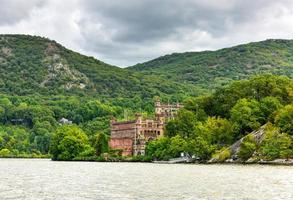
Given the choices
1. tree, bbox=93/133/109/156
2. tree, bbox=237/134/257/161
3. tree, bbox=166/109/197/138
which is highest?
tree, bbox=166/109/197/138

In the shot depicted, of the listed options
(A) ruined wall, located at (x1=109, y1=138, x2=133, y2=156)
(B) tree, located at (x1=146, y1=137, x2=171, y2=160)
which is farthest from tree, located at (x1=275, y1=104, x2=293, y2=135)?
(A) ruined wall, located at (x1=109, y1=138, x2=133, y2=156)

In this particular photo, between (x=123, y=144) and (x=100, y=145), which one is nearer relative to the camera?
(x=100, y=145)

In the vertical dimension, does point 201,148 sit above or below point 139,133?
below

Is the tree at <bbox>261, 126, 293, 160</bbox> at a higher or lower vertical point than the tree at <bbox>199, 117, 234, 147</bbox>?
lower

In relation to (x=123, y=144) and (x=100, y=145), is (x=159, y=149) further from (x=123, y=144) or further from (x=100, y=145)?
(x=123, y=144)

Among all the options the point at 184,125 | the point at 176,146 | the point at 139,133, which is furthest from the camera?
the point at 139,133

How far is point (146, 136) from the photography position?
181250 mm

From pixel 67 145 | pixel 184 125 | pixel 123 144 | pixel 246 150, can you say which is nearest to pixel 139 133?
pixel 123 144

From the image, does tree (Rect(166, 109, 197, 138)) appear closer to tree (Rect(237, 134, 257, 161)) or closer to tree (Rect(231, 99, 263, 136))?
tree (Rect(231, 99, 263, 136))

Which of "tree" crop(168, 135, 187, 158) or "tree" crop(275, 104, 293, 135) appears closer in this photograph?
"tree" crop(275, 104, 293, 135)

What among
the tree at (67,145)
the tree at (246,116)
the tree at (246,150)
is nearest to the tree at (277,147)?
the tree at (246,150)

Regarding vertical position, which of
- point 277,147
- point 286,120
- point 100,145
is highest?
point 286,120

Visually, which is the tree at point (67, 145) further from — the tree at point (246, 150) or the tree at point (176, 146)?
A: the tree at point (246, 150)

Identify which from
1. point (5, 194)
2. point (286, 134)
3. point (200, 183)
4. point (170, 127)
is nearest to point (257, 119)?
point (286, 134)
